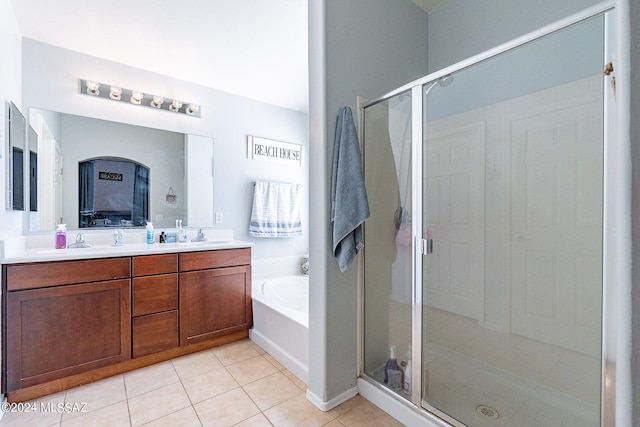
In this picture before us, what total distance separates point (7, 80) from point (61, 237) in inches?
41.8

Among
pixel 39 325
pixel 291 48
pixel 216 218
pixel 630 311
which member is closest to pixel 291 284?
pixel 216 218

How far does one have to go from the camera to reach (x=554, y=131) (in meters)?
1.51

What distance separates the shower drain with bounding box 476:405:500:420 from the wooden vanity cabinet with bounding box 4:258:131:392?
2197 millimetres

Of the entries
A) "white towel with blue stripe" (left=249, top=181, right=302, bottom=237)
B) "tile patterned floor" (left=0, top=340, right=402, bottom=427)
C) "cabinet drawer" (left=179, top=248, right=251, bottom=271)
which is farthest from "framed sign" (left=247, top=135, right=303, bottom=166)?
"tile patterned floor" (left=0, top=340, right=402, bottom=427)

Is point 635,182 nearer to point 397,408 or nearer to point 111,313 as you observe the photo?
point 397,408

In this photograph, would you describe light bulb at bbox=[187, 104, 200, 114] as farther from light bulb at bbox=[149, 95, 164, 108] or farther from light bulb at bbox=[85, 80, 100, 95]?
light bulb at bbox=[85, 80, 100, 95]

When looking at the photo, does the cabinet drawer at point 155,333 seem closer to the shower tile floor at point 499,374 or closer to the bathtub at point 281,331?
the bathtub at point 281,331

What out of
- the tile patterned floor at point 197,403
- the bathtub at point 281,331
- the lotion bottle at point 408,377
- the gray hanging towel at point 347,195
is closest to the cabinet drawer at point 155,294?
the tile patterned floor at point 197,403

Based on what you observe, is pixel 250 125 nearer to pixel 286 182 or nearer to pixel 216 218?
pixel 286 182

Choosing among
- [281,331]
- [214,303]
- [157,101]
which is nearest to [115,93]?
[157,101]

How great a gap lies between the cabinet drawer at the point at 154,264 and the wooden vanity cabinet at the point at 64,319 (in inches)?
2.5

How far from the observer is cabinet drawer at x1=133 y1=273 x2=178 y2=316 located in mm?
2070

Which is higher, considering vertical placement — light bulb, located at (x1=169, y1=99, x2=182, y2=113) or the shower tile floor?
light bulb, located at (x1=169, y1=99, x2=182, y2=113)

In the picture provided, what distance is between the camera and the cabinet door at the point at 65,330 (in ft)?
5.57
